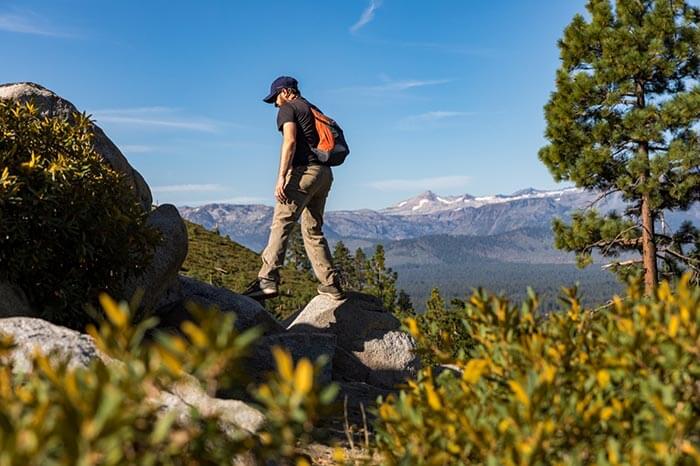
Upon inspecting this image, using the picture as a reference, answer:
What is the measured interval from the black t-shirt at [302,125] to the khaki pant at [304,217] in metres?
0.18

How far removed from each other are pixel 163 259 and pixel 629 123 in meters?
18.3

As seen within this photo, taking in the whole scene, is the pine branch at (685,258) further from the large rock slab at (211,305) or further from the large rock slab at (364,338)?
the large rock slab at (211,305)

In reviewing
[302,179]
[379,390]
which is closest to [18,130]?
[302,179]

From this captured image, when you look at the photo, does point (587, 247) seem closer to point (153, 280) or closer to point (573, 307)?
point (153, 280)

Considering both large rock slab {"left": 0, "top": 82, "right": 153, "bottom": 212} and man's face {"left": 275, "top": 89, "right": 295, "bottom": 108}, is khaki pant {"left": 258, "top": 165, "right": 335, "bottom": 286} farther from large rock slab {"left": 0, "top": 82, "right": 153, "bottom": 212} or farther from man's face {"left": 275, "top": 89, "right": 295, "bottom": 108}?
large rock slab {"left": 0, "top": 82, "right": 153, "bottom": 212}

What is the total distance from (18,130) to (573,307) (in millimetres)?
8524

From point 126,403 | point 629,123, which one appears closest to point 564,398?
point 126,403

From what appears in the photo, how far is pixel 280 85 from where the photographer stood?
1198cm

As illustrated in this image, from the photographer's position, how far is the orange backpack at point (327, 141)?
11.8 metres

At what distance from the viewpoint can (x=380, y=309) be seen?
14.6 m

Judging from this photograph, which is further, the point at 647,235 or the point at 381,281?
the point at 381,281

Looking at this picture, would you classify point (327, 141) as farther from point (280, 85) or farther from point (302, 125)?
point (280, 85)

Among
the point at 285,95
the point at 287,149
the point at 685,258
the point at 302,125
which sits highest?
the point at 285,95

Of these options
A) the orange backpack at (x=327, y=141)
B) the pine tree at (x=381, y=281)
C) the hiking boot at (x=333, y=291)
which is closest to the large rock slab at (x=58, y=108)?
the orange backpack at (x=327, y=141)
